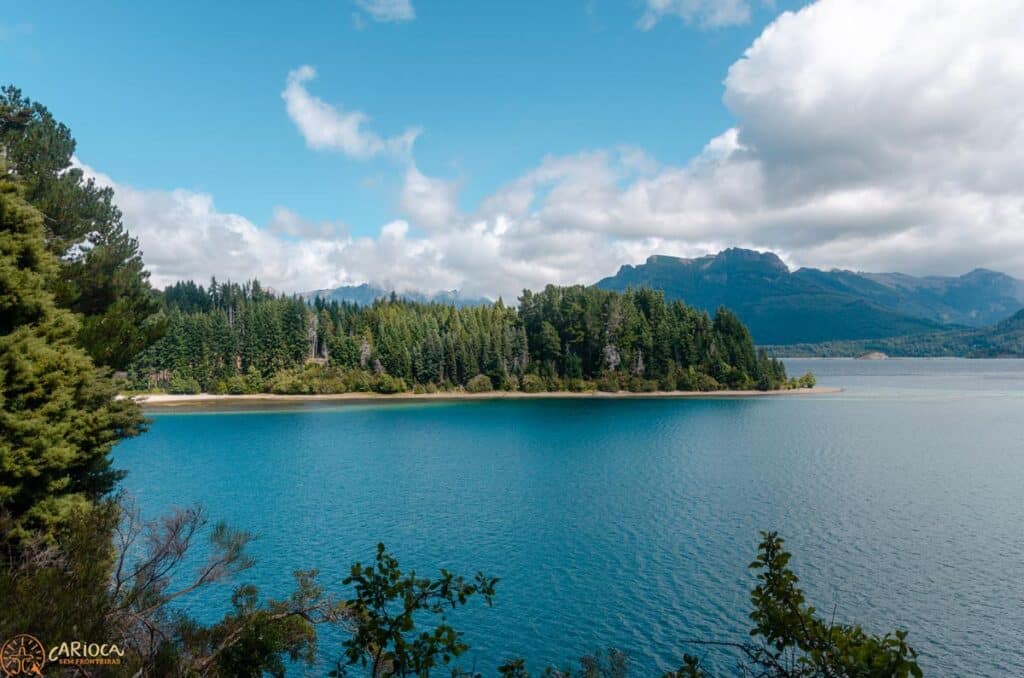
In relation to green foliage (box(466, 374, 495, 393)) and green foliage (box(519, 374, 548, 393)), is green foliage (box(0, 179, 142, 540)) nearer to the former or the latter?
green foliage (box(466, 374, 495, 393))

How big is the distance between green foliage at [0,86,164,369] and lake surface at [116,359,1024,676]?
1264 cm

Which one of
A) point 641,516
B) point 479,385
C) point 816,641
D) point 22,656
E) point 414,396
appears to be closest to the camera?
point 816,641

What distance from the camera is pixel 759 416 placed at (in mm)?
91000

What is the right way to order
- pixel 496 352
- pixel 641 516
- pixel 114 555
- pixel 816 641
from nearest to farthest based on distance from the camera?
pixel 816 641 < pixel 114 555 < pixel 641 516 < pixel 496 352

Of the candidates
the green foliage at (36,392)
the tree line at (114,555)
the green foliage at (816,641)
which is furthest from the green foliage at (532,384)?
the green foliage at (816,641)

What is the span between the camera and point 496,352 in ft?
456

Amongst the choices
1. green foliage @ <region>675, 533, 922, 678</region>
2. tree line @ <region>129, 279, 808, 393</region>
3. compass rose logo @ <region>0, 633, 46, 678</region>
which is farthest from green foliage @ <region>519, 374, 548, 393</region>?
green foliage @ <region>675, 533, 922, 678</region>

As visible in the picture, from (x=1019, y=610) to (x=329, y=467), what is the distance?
165 feet

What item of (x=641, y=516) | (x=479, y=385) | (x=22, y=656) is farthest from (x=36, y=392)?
(x=479, y=385)

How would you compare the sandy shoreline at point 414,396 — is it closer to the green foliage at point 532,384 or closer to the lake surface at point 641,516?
the green foliage at point 532,384

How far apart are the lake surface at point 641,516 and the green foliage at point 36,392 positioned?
10.1m

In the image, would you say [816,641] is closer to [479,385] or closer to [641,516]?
[641,516]

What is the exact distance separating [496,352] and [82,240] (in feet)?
372

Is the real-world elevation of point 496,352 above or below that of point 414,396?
above
